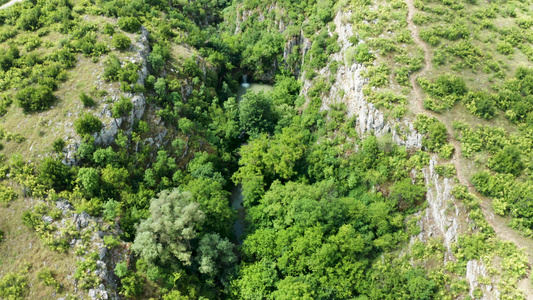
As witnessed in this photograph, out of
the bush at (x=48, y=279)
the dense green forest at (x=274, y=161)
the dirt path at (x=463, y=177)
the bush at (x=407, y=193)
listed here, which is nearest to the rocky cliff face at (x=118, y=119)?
the dense green forest at (x=274, y=161)

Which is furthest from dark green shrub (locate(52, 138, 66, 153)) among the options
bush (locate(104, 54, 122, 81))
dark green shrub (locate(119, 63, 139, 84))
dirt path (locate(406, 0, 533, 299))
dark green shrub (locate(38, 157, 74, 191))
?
dirt path (locate(406, 0, 533, 299))

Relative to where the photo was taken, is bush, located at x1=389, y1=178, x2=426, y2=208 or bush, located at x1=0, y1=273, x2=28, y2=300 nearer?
bush, located at x1=0, y1=273, x2=28, y2=300

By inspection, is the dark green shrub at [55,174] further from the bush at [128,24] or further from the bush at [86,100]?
the bush at [128,24]

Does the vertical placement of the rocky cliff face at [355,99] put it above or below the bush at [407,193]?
above

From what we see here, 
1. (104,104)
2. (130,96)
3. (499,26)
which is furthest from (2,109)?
A: (499,26)

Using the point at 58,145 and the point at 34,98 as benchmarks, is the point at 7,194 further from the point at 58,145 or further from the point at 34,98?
the point at 34,98

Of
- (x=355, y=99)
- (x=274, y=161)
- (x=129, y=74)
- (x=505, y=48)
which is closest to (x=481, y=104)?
(x=505, y=48)

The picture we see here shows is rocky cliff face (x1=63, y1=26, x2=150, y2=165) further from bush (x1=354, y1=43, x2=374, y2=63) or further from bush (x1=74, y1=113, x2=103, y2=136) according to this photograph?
A: bush (x1=354, y1=43, x2=374, y2=63)
